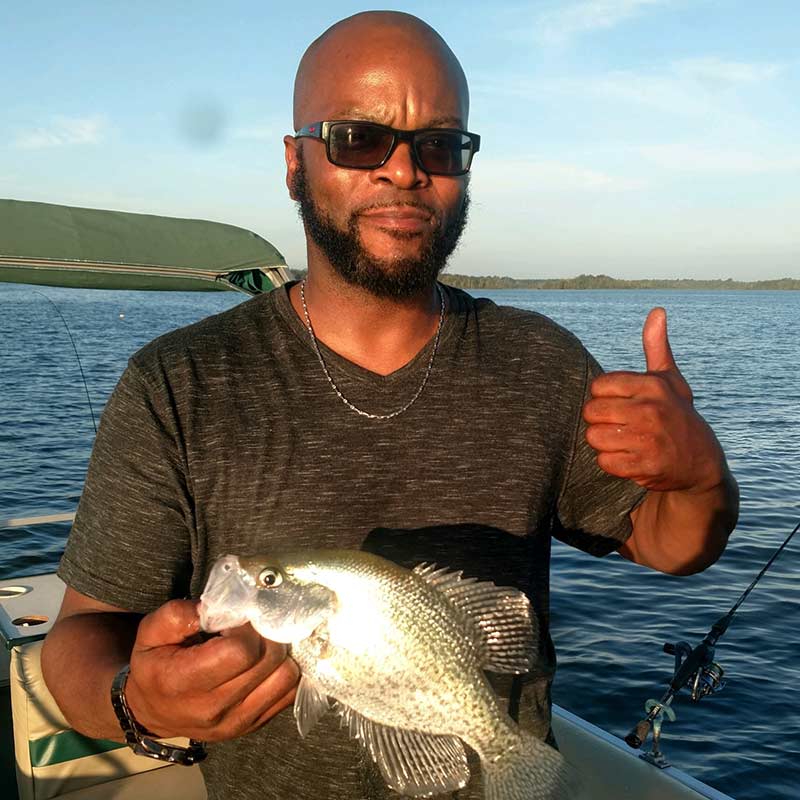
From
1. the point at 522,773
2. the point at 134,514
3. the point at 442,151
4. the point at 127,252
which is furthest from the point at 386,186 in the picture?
the point at 127,252

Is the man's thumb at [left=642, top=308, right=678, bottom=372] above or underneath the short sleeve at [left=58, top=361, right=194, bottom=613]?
above

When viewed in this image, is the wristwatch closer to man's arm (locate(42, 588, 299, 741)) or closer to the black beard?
man's arm (locate(42, 588, 299, 741))

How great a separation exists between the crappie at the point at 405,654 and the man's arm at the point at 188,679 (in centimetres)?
8

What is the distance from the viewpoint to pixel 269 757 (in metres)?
2.60

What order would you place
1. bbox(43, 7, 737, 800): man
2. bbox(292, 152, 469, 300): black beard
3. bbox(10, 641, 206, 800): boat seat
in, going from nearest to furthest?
bbox(43, 7, 737, 800): man < bbox(292, 152, 469, 300): black beard < bbox(10, 641, 206, 800): boat seat

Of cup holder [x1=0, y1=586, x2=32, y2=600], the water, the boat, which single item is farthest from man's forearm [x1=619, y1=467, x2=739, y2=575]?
the water

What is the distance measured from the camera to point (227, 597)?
213cm

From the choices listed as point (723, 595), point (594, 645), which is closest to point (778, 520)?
point (723, 595)

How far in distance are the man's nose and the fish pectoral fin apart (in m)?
1.55

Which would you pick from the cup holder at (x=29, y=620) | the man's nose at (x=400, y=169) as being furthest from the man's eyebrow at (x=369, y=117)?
the cup holder at (x=29, y=620)

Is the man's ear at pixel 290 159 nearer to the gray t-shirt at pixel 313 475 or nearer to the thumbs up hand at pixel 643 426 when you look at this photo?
the gray t-shirt at pixel 313 475

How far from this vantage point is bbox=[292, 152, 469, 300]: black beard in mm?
2871

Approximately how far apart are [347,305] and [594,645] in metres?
8.83

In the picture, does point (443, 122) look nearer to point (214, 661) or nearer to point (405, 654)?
point (405, 654)
